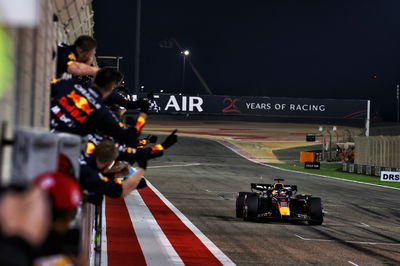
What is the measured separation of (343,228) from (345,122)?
77232 mm

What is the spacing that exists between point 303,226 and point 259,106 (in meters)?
37.1

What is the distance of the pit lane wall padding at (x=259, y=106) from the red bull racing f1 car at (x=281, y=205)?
33096 mm

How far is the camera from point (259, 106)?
5531 centimetres

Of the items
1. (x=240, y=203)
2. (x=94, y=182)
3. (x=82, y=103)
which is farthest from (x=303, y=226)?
(x=82, y=103)

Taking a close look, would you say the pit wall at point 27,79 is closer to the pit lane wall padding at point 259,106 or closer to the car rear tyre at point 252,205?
the car rear tyre at point 252,205

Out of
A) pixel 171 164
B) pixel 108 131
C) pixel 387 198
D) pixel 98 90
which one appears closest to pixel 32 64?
pixel 98 90

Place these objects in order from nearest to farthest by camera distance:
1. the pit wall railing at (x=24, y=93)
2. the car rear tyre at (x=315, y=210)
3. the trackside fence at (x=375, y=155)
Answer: the pit wall railing at (x=24, y=93) < the car rear tyre at (x=315, y=210) < the trackside fence at (x=375, y=155)

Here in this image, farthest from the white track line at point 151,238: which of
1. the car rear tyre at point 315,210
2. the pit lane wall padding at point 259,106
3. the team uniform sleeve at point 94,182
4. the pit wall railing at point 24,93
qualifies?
the pit lane wall padding at point 259,106

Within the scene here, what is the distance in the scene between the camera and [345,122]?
94.1 metres

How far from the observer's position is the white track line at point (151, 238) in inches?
484

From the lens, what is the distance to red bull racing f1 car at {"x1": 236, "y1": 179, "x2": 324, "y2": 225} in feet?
60.4

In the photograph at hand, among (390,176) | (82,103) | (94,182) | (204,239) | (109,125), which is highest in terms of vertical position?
(82,103)

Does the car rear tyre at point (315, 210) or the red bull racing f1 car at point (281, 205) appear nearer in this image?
the car rear tyre at point (315, 210)

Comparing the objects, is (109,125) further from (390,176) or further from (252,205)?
(390,176)
